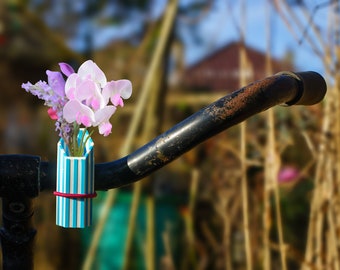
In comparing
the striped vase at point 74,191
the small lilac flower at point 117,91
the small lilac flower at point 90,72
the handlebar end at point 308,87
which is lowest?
the striped vase at point 74,191

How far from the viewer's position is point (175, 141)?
0.57m

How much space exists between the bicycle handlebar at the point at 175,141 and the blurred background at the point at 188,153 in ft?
1.97

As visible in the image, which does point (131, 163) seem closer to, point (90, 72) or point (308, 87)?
point (90, 72)

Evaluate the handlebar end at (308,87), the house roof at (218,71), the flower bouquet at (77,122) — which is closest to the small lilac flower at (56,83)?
the flower bouquet at (77,122)

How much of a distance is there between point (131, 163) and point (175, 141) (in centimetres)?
5

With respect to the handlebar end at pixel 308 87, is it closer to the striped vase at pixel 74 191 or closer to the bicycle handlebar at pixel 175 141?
the bicycle handlebar at pixel 175 141

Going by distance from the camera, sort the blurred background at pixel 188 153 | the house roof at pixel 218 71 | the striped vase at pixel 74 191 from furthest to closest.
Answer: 1. the house roof at pixel 218 71
2. the blurred background at pixel 188 153
3. the striped vase at pixel 74 191

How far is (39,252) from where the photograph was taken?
9.20 ft

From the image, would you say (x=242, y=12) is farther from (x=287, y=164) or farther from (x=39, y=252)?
(x=39, y=252)

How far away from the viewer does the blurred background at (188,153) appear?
1296mm

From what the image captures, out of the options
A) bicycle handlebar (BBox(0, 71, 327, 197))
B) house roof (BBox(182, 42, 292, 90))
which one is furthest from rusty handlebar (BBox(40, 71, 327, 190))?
house roof (BBox(182, 42, 292, 90))

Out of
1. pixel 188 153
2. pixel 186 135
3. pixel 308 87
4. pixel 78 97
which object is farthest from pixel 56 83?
pixel 188 153

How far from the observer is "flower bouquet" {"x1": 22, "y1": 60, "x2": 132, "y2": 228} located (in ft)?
A: 1.82

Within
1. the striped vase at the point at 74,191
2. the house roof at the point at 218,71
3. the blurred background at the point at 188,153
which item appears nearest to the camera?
the striped vase at the point at 74,191
